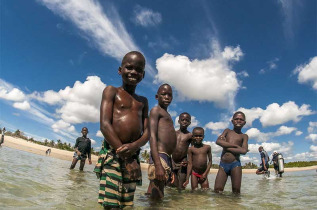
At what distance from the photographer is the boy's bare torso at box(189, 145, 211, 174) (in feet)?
23.6

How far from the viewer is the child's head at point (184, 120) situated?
693 centimetres

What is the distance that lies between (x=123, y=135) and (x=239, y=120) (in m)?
4.28

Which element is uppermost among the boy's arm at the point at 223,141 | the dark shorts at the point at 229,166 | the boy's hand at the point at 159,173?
the boy's arm at the point at 223,141

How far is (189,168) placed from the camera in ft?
22.8

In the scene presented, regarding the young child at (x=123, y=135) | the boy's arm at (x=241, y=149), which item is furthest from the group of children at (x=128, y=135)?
the boy's arm at (x=241, y=149)

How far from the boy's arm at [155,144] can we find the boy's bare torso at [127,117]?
792 mm

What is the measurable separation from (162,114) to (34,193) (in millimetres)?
2606

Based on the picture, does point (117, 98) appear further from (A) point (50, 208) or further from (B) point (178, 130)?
(B) point (178, 130)

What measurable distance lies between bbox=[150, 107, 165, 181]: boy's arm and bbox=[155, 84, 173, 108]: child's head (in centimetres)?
26

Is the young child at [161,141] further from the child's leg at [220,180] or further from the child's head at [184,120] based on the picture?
the child's leg at [220,180]

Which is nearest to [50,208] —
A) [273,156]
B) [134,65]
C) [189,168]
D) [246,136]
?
[134,65]

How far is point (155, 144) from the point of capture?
154 inches

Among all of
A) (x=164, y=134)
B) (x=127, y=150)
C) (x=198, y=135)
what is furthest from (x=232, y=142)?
(x=127, y=150)

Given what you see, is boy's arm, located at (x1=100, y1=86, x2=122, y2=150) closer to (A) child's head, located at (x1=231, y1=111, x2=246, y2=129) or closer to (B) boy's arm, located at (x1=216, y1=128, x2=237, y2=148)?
(B) boy's arm, located at (x1=216, y1=128, x2=237, y2=148)
